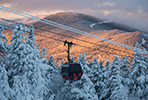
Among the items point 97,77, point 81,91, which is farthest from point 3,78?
point 97,77

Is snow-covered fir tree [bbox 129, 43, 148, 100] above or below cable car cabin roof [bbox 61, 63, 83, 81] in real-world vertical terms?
below

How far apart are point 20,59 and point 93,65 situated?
50.5 feet

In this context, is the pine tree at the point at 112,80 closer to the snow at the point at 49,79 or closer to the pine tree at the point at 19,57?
the snow at the point at 49,79

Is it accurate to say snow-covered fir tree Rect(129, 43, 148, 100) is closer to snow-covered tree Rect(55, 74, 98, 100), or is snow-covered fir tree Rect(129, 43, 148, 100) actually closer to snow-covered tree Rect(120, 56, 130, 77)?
snow-covered tree Rect(120, 56, 130, 77)

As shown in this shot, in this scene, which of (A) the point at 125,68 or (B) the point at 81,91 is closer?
(B) the point at 81,91

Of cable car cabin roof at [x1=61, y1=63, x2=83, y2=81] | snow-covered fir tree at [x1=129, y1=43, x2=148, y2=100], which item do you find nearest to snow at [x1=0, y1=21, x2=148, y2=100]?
snow-covered fir tree at [x1=129, y1=43, x2=148, y2=100]

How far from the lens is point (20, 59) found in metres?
15.6

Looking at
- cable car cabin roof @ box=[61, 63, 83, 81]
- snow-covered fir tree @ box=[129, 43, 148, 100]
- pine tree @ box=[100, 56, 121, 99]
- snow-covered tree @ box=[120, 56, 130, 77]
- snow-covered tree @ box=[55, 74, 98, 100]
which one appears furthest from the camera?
snow-covered tree @ box=[120, 56, 130, 77]

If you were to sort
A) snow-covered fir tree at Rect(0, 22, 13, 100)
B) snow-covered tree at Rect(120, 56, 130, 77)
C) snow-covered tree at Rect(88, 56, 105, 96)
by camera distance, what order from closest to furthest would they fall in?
snow-covered fir tree at Rect(0, 22, 13, 100) → snow-covered tree at Rect(88, 56, 105, 96) → snow-covered tree at Rect(120, 56, 130, 77)

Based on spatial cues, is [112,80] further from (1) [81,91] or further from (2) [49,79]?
(2) [49,79]

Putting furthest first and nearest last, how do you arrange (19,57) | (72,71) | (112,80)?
(112,80) → (72,71) → (19,57)

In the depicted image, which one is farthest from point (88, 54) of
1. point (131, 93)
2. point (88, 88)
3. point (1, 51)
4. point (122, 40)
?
point (1, 51)

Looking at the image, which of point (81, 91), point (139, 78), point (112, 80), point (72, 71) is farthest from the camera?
point (139, 78)

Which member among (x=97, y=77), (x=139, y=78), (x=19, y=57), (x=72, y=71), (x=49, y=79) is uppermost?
(x=19, y=57)
